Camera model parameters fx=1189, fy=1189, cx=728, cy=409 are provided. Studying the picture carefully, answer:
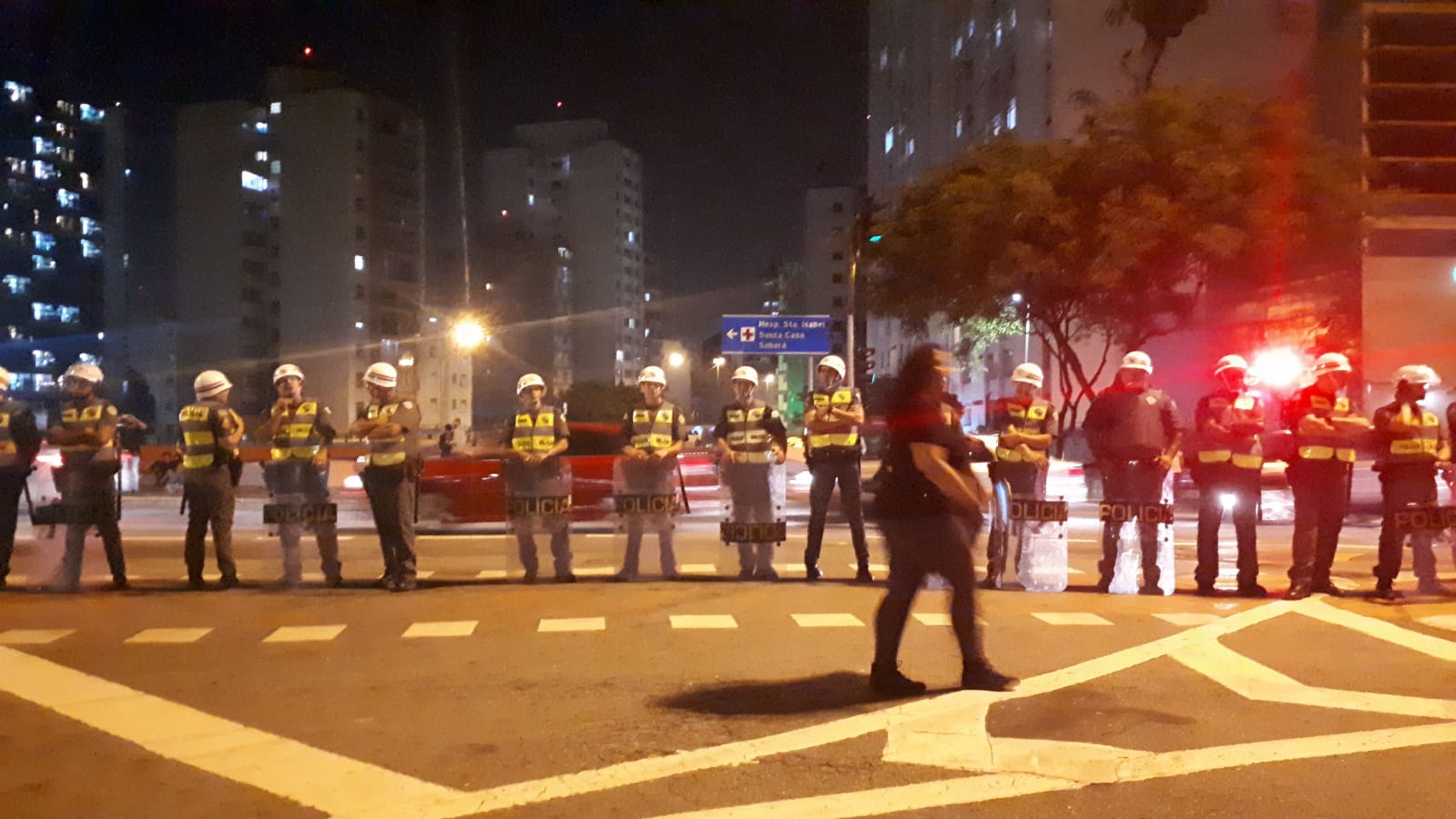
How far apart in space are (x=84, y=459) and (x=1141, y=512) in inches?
348

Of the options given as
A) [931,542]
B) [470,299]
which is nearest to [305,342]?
[470,299]

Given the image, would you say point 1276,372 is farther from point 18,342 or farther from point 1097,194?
point 18,342

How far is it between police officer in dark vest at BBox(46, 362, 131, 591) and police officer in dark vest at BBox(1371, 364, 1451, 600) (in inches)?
414

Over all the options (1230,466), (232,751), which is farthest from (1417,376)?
(232,751)

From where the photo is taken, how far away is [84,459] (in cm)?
1005

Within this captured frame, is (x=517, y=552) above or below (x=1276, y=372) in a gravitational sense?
below

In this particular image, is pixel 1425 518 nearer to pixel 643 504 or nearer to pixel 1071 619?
pixel 1071 619

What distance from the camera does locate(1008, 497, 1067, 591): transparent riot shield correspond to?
987cm

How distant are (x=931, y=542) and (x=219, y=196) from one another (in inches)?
2688

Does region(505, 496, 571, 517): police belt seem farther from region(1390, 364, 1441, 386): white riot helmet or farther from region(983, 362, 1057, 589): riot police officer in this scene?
region(1390, 364, 1441, 386): white riot helmet

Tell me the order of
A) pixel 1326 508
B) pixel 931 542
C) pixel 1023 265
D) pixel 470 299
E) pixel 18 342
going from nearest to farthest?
pixel 931 542 < pixel 1326 508 < pixel 1023 265 < pixel 18 342 < pixel 470 299

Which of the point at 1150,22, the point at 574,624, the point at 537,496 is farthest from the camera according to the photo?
the point at 1150,22

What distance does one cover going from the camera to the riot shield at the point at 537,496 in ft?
34.5

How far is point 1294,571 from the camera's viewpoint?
9.62 meters
